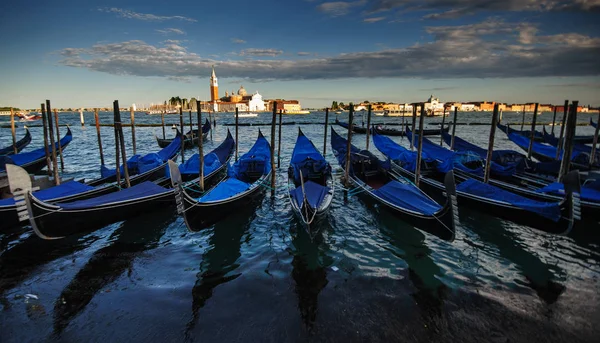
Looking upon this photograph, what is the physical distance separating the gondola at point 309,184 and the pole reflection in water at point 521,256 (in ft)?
11.7

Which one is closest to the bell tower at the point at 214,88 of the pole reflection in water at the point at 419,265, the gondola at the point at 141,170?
the gondola at the point at 141,170

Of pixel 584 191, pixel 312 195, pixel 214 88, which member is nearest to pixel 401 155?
pixel 584 191

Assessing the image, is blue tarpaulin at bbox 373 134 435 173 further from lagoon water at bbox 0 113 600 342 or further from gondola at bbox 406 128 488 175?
lagoon water at bbox 0 113 600 342

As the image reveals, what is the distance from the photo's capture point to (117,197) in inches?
255

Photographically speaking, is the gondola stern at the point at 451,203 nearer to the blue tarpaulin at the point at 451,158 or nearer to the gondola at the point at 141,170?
the blue tarpaulin at the point at 451,158

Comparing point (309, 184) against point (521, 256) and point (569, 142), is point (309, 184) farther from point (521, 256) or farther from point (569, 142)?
point (569, 142)

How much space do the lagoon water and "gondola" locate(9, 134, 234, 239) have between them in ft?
2.06

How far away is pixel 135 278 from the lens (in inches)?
211

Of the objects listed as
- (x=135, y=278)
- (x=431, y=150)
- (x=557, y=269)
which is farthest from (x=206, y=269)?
(x=431, y=150)

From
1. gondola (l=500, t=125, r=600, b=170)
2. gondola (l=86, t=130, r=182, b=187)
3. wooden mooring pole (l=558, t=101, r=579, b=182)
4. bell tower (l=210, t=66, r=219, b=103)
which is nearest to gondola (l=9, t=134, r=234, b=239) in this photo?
gondola (l=86, t=130, r=182, b=187)

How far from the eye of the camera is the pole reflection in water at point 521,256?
5.00 metres

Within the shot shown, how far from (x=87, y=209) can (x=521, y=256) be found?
27.4 feet

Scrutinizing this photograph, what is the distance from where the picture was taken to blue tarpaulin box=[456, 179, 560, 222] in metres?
5.60

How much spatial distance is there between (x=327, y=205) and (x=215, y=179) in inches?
261
